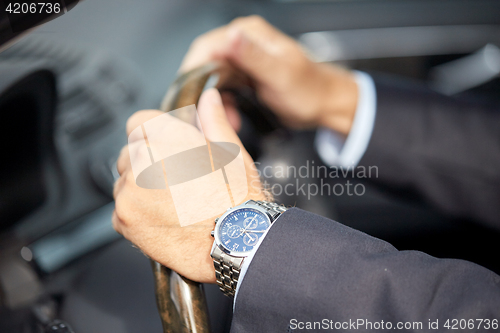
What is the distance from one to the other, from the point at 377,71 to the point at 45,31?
4.18 ft

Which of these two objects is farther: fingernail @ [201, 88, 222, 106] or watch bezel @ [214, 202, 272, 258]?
fingernail @ [201, 88, 222, 106]

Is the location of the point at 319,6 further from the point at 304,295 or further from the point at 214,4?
the point at 304,295

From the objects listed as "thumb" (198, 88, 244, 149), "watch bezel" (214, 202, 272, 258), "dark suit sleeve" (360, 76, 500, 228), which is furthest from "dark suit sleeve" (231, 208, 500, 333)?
"dark suit sleeve" (360, 76, 500, 228)

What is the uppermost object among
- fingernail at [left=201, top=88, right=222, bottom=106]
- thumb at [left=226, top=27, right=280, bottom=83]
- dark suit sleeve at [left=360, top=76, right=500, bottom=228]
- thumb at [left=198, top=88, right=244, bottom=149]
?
thumb at [left=226, top=27, right=280, bottom=83]

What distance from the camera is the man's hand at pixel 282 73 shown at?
961 mm

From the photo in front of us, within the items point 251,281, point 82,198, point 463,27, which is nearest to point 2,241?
point 82,198

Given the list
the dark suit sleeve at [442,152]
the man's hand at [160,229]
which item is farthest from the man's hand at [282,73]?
the man's hand at [160,229]

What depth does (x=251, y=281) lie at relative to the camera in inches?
20.9

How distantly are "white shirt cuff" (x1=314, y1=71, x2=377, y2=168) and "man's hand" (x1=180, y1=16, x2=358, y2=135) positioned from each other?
3cm

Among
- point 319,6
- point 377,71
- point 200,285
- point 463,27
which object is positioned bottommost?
point 200,285

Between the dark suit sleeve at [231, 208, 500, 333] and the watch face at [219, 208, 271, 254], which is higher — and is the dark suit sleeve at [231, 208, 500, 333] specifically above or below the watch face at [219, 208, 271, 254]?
below

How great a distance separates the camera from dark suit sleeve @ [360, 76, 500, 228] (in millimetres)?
996

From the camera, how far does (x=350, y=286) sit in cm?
51

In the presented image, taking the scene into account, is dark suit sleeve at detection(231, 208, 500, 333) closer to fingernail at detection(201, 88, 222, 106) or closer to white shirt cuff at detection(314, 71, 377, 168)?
fingernail at detection(201, 88, 222, 106)
